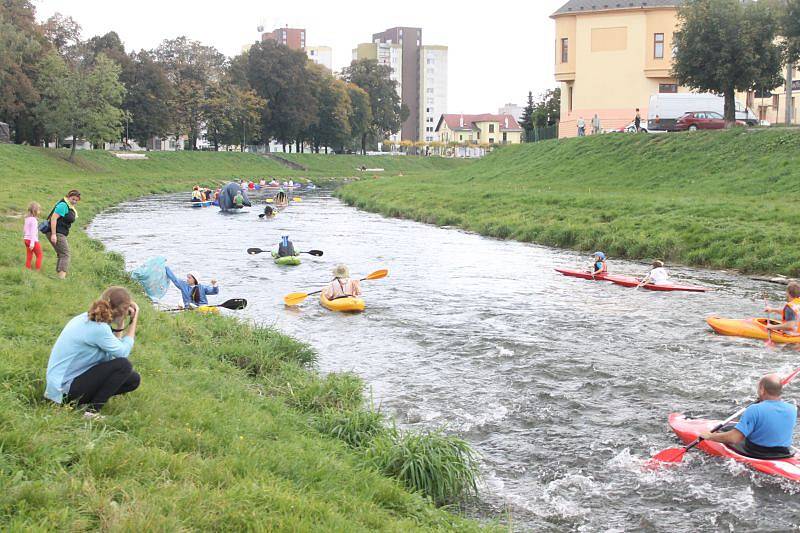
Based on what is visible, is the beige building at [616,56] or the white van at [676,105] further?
the beige building at [616,56]

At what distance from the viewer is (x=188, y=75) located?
262ft

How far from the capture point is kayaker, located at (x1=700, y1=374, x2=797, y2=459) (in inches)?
317

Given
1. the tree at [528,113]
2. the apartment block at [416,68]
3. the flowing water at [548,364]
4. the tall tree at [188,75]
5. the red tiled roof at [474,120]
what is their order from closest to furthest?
the flowing water at [548,364]
the tall tree at [188,75]
the tree at [528,113]
the red tiled roof at [474,120]
the apartment block at [416,68]

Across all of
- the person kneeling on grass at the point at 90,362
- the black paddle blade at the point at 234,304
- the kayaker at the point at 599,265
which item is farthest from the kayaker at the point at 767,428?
the kayaker at the point at 599,265

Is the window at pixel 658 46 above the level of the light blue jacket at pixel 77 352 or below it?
above

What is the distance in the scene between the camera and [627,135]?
43656 millimetres

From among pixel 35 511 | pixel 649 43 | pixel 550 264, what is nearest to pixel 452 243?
pixel 550 264

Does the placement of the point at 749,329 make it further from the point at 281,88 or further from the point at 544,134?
the point at 281,88

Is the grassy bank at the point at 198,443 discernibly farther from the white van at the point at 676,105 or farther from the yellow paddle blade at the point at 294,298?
the white van at the point at 676,105

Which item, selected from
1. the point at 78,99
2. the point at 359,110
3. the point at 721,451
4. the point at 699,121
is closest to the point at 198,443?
the point at 721,451

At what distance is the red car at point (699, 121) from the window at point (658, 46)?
1249 cm

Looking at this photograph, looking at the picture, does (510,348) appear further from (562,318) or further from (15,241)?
(15,241)

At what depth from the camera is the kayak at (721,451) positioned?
7.80m

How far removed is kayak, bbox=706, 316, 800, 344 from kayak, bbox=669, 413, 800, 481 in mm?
4646
